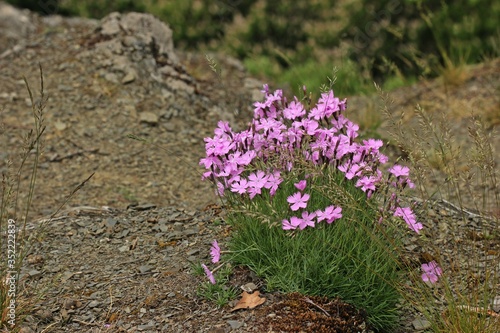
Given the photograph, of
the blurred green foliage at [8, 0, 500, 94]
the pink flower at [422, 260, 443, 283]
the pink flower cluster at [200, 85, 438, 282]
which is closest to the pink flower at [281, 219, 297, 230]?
the pink flower cluster at [200, 85, 438, 282]

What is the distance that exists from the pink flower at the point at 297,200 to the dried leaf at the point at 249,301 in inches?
17.6

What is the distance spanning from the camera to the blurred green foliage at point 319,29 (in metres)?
8.42

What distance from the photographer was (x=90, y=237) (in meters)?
4.13

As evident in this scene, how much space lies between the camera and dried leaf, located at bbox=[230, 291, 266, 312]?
10.5ft

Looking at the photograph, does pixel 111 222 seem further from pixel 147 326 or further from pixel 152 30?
pixel 152 30

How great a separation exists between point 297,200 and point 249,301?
0.51 meters

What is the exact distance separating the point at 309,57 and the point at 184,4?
1693 mm

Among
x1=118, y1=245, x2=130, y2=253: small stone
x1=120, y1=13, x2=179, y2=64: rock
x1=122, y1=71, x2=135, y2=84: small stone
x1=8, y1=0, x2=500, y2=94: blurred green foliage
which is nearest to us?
x1=118, y1=245, x2=130, y2=253: small stone

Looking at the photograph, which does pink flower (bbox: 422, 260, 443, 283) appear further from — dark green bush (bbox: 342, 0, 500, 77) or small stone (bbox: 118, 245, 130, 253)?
dark green bush (bbox: 342, 0, 500, 77)

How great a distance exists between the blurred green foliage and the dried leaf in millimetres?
5286

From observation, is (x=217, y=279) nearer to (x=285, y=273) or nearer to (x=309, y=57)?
(x=285, y=273)

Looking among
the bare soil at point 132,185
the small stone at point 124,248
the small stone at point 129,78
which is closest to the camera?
the bare soil at point 132,185

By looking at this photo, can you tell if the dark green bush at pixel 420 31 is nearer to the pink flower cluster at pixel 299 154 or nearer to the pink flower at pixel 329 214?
the pink flower cluster at pixel 299 154

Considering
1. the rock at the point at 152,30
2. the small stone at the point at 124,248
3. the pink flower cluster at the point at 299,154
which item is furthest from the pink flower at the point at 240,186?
the rock at the point at 152,30
